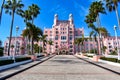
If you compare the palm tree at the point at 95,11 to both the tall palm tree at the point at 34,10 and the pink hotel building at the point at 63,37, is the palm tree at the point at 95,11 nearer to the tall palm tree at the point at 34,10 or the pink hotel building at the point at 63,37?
the tall palm tree at the point at 34,10

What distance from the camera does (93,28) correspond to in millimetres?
48062

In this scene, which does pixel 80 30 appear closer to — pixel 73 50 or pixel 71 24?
pixel 71 24

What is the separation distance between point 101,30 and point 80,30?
13212 centimetres

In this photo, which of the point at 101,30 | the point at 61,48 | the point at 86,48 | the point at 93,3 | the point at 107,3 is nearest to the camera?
the point at 107,3

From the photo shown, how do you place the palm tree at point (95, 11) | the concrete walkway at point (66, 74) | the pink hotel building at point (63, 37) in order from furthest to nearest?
the pink hotel building at point (63, 37), the palm tree at point (95, 11), the concrete walkway at point (66, 74)

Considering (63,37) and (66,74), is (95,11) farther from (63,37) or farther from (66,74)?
(63,37)

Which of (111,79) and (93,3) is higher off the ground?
(93,3)

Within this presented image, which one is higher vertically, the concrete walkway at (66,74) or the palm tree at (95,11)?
the palm tree at (95,11)

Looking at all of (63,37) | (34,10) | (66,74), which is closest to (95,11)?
(34,10)

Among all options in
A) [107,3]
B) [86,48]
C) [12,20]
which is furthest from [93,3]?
[86,48]

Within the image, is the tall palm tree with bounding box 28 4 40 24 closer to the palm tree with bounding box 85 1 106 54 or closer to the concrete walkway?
the palm tree with bounding box 85 1 106 54

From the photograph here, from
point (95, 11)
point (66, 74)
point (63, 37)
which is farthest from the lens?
point (63, 37)

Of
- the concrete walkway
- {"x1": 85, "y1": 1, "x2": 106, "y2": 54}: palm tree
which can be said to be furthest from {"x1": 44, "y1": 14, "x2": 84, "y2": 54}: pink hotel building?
the concrete walkway

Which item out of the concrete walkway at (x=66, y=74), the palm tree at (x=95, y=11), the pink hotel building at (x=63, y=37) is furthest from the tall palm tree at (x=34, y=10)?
the pink hotel building at (x=63, y=37)
